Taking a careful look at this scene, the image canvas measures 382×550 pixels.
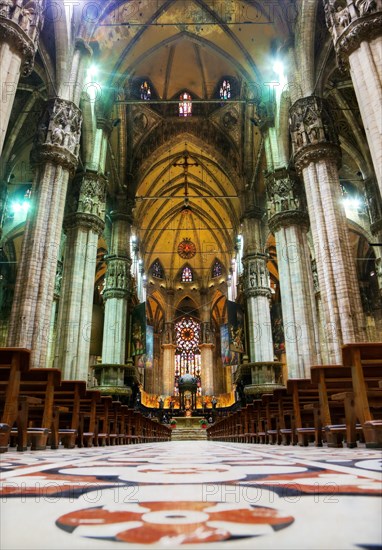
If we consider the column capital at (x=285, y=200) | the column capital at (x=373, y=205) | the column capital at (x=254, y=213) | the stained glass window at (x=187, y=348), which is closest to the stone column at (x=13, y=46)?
the column capital at (x=285, y=200)

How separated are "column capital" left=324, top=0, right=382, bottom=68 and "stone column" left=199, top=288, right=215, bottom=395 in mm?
31977

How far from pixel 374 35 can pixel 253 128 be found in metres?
15.8

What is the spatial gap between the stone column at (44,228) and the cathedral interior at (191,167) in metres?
0.04

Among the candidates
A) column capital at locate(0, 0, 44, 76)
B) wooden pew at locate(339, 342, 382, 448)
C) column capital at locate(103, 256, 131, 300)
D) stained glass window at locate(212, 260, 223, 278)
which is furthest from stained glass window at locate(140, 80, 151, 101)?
wooden pew at locate(339, 342, 382, 448)

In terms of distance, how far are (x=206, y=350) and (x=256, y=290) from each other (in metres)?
18.4

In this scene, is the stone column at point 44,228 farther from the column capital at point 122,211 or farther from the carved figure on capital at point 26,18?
the column capital at point 122,211

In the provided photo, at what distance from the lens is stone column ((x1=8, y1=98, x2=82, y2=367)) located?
962 centimetres

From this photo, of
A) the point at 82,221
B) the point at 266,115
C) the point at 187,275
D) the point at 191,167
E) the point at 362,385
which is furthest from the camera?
the point at 187,275

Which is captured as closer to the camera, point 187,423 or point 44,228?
point 44,228

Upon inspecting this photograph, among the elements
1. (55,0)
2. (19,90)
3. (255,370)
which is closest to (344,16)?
(55,0)

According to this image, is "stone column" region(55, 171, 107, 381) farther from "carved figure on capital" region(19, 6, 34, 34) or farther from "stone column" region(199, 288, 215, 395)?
"stone column" region(199, 288, 215, 395)

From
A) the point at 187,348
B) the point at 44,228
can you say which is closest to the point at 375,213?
the point at 44,228

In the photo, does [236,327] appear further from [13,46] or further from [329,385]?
[13,46]

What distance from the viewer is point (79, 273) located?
13.8 meters
